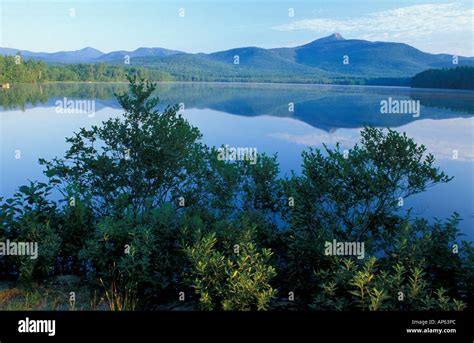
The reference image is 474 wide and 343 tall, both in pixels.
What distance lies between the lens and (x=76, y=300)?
257 inches

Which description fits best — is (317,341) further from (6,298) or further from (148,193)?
(148,193)
